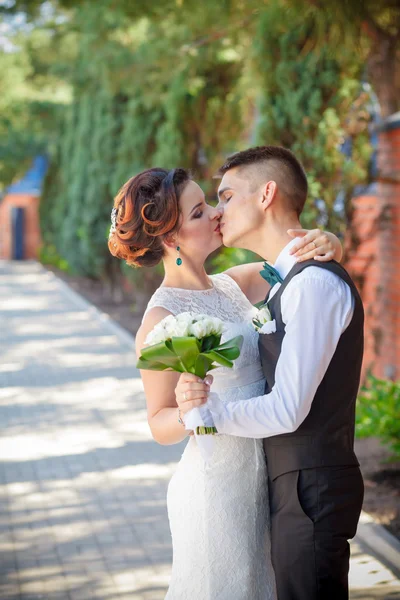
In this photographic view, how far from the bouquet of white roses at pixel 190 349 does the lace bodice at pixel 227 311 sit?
276 mm

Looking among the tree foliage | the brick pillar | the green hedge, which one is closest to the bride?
the green hedge

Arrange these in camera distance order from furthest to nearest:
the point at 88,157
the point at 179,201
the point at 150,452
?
the point at 88,157
the point at 150,452
the point at 179,201

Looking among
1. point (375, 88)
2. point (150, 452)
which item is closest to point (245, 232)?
point (150, 452)

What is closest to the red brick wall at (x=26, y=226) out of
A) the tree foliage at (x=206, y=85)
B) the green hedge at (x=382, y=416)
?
the tree foliage at (x=206, y=85)

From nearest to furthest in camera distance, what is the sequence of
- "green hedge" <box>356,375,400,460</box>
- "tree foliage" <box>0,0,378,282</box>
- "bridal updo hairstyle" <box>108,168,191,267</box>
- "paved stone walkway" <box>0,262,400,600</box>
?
"bridal updo hairstyle" <box>108,168,191,267</box> → "paved stone walkway" <box>0,262,400,600</box> → "green hedge" <box>356,375,400,460</box> → "tree foliage" <box>0,0,378,282</box>

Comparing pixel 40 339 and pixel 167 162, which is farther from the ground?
pixel 167 162

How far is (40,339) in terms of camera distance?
15.0 metres

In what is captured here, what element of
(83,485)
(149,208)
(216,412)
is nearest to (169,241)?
(149,208)

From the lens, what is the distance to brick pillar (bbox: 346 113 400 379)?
8297mm

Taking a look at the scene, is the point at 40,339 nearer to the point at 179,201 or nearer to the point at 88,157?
the point at 88,157

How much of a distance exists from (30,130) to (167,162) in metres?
16.9

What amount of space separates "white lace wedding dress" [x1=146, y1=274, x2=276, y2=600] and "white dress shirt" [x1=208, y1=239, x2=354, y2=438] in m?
0.50

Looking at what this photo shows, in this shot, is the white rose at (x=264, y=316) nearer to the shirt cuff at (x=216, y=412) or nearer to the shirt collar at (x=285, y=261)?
the shirt collar at (x=285, y=261)

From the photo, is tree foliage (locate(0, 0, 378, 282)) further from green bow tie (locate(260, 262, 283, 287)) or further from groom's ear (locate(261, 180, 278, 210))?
green bow tie (locate(260, 262, 283, 287))
